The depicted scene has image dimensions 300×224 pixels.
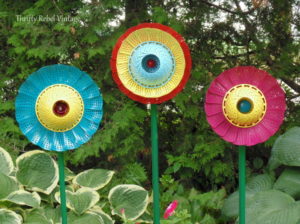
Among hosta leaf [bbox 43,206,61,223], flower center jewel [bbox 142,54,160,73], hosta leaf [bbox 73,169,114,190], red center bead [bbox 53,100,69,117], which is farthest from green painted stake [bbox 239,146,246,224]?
hosta leaf [bbox 43,206,61,223]

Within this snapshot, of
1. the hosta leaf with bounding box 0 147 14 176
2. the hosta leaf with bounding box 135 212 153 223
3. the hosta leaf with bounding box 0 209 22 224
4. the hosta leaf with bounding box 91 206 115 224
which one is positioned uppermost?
the hosta leaf with bounding box 0 147 14 176

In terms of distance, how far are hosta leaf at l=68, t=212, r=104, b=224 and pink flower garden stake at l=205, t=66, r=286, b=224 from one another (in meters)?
0.99

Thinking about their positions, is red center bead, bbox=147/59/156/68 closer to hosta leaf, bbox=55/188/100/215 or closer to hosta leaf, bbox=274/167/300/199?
hosta leaf, bbox=55/188/100/215

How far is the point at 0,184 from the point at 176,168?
3.97 feet

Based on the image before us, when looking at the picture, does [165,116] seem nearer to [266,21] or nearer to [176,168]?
[176,168]

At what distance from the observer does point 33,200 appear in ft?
8.83

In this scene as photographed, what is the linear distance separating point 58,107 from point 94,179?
1100 mm

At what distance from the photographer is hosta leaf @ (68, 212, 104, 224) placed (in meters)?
2.61

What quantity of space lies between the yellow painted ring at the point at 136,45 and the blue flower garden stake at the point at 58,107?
17cm

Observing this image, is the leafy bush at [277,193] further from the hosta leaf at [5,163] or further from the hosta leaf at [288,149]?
the hosta leaf at [5,163]

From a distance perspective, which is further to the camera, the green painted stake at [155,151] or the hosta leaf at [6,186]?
the hosta leaf at [6,186]

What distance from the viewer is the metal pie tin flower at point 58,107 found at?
1.99m

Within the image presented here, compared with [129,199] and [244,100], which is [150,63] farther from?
[129,199]

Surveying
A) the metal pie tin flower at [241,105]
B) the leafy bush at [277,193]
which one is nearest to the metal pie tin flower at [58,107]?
the metal pie tin flower at [241,105]
